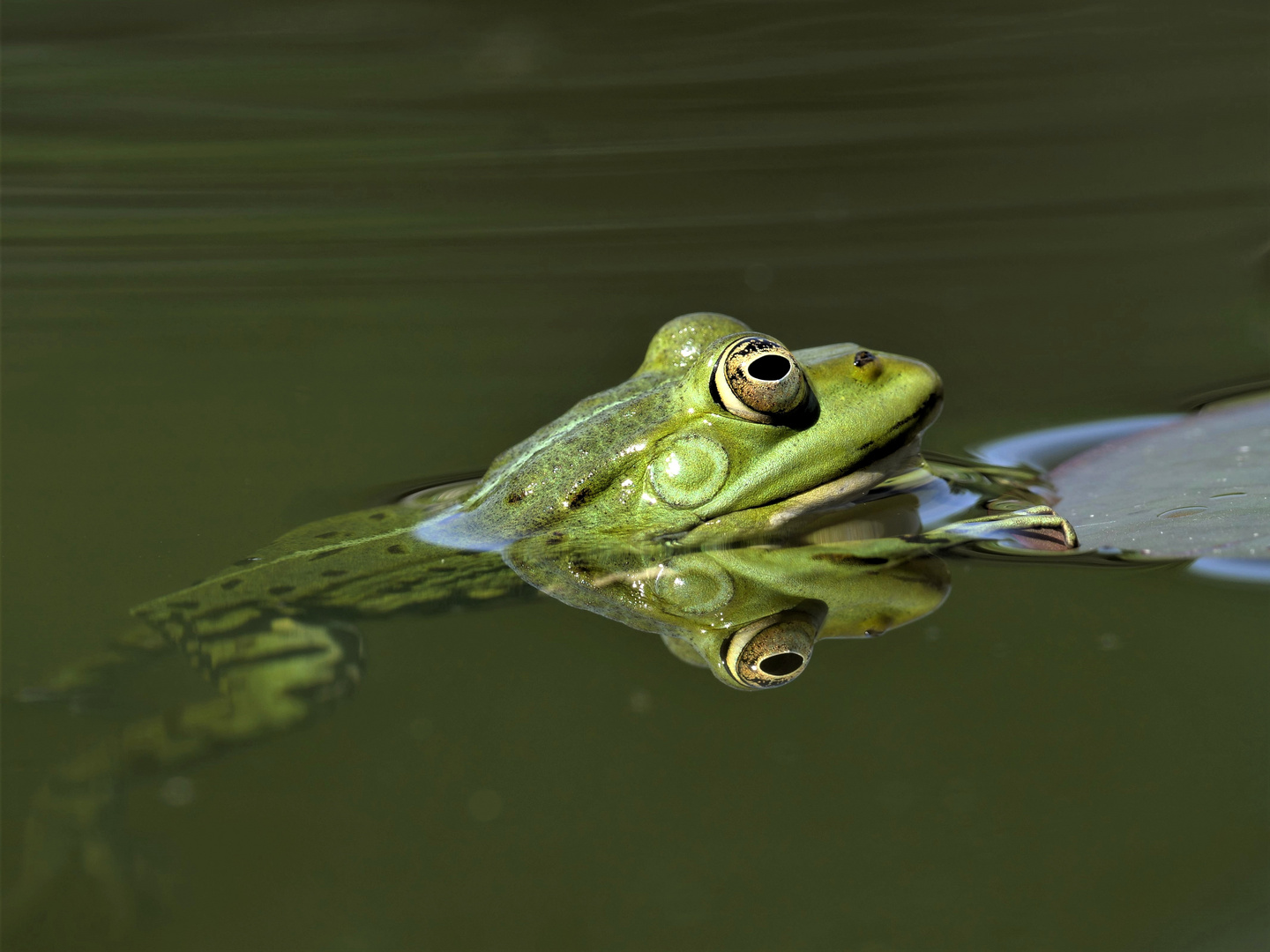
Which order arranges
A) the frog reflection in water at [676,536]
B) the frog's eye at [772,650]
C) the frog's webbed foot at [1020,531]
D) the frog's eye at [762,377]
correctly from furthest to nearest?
the frog's eye at [762,377]
the frog's webbed foot at [1020,531]
the frog reflection in water at [676,536]
the frog's eye at [772,650]

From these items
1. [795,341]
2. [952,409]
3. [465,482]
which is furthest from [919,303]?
[465,482]

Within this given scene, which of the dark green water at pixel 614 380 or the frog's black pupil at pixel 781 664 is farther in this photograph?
the frog's black pupil at pixel 781 664

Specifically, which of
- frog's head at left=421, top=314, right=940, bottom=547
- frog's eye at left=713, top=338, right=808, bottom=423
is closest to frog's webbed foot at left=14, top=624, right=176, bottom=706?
frog's head at left=421, top=314, right=940, bottom=547

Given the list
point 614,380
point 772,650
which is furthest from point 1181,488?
point 614,380

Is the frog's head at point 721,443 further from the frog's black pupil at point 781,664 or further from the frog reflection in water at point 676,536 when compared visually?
the frog's black pupil at point 781,664

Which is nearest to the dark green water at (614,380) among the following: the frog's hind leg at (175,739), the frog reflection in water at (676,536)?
the frog's hind leg at (175,739)

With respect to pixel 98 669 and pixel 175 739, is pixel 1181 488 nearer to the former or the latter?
pixel 175 739
